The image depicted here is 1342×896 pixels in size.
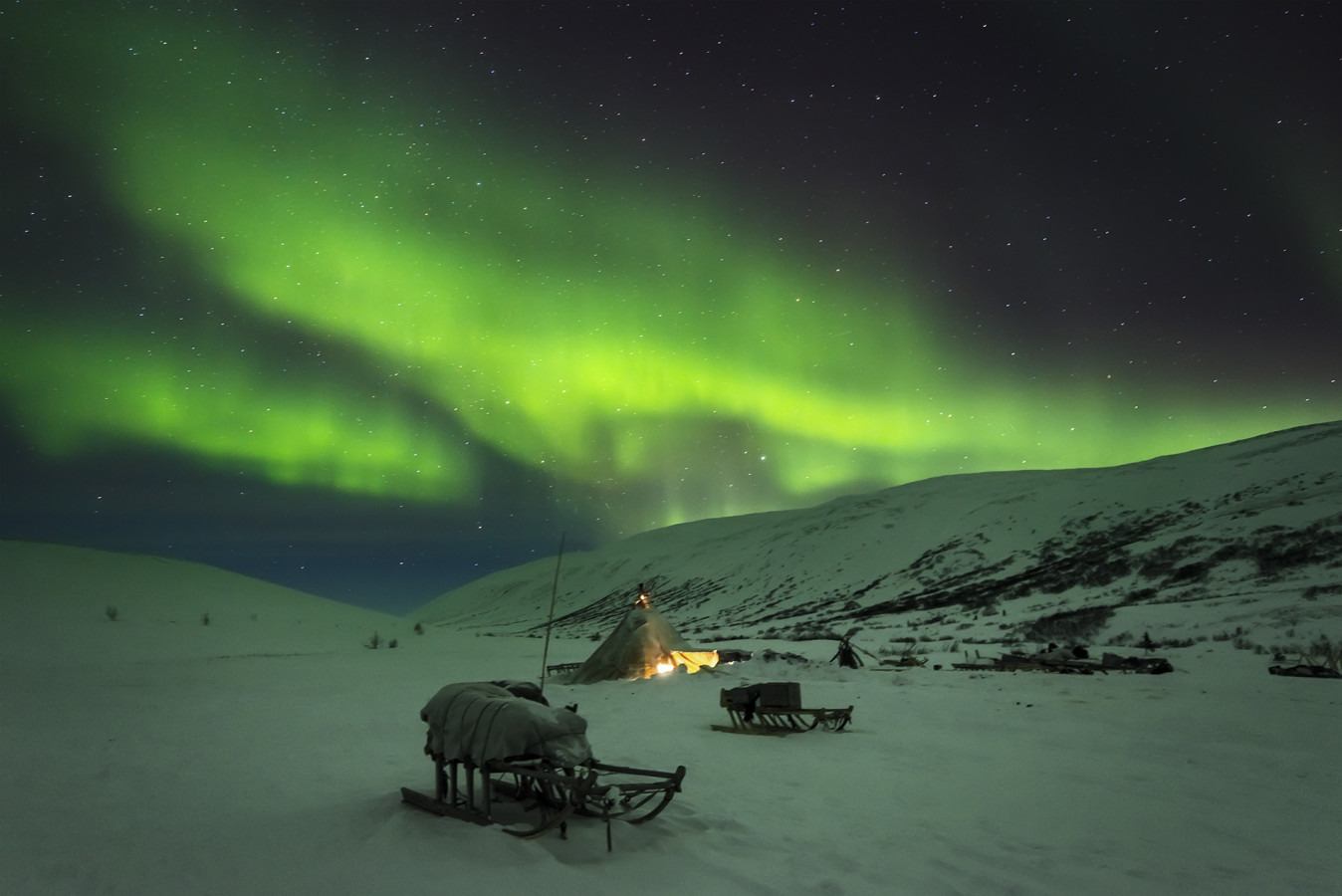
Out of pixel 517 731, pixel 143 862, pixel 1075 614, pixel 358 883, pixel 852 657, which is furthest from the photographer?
pixel 1075 614

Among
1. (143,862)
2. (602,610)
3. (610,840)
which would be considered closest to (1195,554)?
(610,840)

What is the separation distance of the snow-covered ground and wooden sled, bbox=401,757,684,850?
7.2 inches

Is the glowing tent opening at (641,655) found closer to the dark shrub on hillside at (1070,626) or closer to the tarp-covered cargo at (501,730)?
the dark shrub on hillside at (1070,626)

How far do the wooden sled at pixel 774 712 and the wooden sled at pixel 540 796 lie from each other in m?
5.88

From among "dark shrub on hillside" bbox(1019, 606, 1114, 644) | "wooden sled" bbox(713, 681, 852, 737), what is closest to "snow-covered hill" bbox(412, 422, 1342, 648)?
"dark shrub on hillside" bbox(1019, 606, 1114, 644)

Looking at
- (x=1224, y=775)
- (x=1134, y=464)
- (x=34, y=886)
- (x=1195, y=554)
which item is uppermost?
(x=1134, y=464)

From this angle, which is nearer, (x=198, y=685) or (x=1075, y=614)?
(x=198, y=685)

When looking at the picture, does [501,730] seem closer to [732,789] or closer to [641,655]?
[732,789]

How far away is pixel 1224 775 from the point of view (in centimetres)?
1058

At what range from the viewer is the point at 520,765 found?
299 inches

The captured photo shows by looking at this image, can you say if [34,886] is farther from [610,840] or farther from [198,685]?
[198,685]

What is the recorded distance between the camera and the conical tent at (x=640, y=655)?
2462cm

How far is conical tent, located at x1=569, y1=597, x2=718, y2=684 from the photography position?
24.6 meters

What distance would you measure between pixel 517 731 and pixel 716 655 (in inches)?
807
